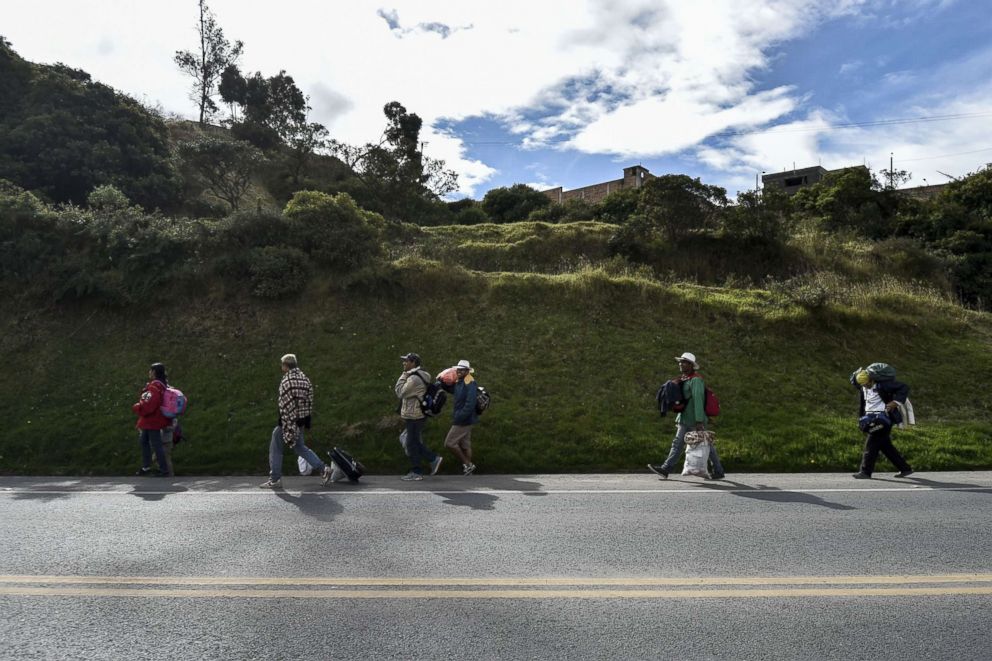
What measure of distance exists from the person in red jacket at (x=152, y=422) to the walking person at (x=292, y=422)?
7.75 feet

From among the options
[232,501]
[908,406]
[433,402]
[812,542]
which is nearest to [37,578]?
[232,501]

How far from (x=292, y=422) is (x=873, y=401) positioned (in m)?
9.26

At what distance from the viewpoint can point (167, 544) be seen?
5.62 m

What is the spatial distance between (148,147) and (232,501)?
2701cm

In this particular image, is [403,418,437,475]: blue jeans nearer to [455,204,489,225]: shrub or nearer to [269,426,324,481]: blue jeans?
[269,426,324,481]: blue jeans

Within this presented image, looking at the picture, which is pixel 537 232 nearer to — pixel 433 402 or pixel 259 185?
pixel 433 402

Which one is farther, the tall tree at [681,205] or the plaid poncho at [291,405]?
the tall tree at [681,205]

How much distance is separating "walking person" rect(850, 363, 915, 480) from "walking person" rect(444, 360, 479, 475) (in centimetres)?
621

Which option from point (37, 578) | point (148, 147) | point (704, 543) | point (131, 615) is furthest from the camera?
point (148, 147)

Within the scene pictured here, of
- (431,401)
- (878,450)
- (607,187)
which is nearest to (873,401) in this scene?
(878,450)

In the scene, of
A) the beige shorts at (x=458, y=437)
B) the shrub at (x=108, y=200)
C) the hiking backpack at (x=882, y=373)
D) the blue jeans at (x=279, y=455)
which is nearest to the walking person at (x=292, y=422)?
the blue jeans at (x=279, y=455)

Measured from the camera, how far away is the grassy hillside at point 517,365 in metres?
10.9

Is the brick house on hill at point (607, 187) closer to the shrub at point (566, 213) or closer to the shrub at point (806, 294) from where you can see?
the shrub at point (566, 213)

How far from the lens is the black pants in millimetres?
8945
